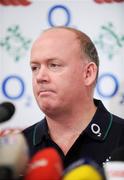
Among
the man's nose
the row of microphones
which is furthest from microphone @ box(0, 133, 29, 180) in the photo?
the man's nose

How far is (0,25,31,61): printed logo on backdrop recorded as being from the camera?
4.34ft

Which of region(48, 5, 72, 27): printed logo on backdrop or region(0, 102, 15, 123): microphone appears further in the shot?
region(48, 5, 72, 27): printed logo on backdrop

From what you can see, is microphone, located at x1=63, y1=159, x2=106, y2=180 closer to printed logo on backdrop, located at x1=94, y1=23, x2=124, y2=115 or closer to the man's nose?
the man's nose

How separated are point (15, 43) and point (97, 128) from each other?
57 centimetres

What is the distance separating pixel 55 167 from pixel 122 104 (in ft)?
2.99

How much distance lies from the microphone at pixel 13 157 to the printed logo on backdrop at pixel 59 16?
1.00m

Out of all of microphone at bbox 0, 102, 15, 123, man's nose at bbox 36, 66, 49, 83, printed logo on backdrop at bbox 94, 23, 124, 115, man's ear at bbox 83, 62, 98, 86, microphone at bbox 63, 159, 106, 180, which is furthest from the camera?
printed logo on backdrop at bbox 94, 23, 124, 115

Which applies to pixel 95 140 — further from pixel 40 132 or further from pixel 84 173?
pixel 84 173

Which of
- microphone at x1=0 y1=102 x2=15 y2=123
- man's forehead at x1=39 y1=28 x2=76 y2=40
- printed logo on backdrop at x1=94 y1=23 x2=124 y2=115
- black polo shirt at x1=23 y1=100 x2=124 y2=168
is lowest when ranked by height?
black polo shirt at x1=23 y1=100 x2=124 y2=168

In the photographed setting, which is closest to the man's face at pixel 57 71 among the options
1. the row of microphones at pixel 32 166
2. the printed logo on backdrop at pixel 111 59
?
the printed logo on backdrop at pixel 111 59

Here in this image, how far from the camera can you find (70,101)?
2.98 ft

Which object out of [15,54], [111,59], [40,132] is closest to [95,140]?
[40,132]

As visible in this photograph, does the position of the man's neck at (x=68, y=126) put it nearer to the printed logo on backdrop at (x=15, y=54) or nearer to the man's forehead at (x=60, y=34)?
the man's forehead at (x=60, y=34)

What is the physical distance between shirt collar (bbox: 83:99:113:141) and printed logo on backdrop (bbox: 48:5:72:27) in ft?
1.54
